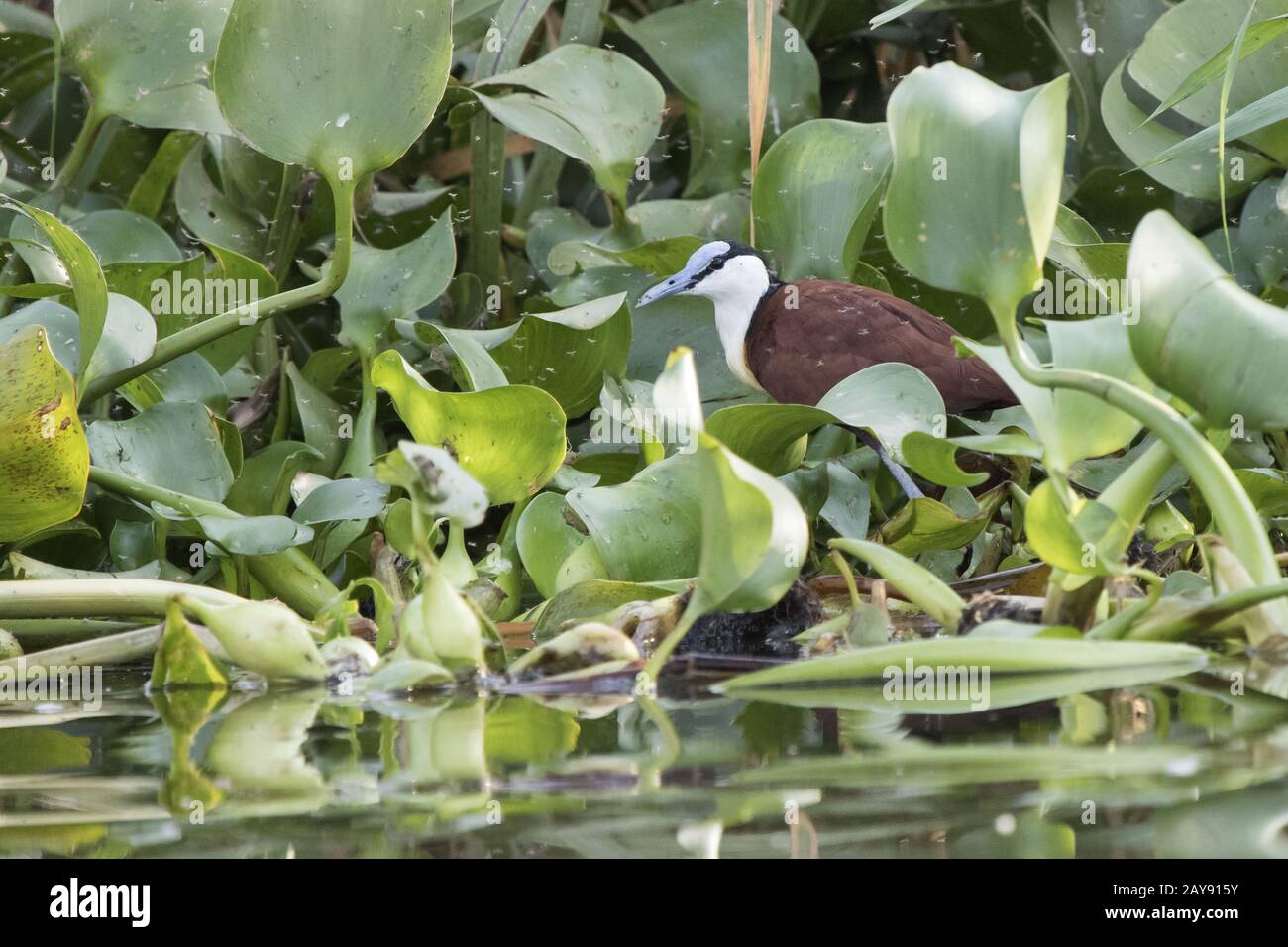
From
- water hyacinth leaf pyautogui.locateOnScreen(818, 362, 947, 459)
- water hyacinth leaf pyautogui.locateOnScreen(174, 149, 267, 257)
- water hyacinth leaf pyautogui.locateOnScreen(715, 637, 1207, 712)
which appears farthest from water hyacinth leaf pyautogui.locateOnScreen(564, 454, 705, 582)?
water hyacinth leaf pyautogui.locateOnScreen(174, 149, 267, 257)

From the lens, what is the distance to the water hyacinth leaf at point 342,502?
162cm

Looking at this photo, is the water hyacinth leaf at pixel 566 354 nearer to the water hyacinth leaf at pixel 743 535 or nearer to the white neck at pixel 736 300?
the white neck at pixel 736 300

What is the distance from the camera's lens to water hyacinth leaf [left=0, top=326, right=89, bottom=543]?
1413 mm

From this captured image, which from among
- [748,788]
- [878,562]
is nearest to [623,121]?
[878,562]

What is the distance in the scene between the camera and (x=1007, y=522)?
1938 millimetres

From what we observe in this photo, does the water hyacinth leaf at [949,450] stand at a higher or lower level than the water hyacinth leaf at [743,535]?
higher

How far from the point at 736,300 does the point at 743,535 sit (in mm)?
1361

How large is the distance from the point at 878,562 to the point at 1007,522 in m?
0.76

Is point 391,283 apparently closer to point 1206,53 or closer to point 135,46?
point 135,46

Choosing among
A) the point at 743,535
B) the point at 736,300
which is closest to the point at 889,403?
the point at 743,535

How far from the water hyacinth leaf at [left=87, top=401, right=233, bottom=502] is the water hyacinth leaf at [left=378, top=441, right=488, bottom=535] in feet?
2.22

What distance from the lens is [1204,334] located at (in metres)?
1.10

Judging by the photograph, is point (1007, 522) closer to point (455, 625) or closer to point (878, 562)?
point (878, 562)

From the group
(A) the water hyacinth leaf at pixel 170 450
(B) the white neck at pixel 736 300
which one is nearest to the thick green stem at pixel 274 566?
(A) the water hyacinth leaf at pixel 170 450
